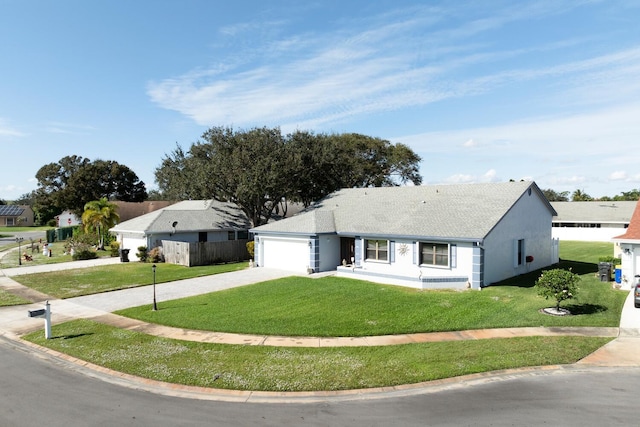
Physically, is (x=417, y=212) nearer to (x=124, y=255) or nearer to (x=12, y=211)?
(x=124, y=255)

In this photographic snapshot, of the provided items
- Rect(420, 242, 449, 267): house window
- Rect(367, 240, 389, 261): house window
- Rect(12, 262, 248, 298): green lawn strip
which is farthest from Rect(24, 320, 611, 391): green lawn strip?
Rect(367, 240, 389, 261): house window

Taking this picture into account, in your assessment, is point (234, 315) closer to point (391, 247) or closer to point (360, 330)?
point (360, 330)

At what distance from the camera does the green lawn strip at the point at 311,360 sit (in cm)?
1095

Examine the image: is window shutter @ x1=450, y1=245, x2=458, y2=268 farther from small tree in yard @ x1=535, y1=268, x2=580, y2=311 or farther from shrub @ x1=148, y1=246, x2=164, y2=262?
shrub @ x1=148, y1=246, x2=164, y2=262

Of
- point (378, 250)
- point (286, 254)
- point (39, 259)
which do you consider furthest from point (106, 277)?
point (378, 250)

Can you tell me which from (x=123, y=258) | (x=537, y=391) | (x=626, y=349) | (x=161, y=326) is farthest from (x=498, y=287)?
(x=123, y=258)

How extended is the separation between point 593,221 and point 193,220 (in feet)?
159

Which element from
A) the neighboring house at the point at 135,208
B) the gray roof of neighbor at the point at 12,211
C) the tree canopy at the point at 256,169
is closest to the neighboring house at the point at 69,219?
the neighboring house at the point at 135,208

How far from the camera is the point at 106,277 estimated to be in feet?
91.0

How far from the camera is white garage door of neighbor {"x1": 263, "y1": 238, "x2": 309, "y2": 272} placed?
Answer: 28.4 meters

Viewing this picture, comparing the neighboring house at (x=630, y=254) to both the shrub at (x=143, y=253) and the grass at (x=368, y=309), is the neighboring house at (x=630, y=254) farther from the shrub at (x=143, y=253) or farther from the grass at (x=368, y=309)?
the shrub at (x=143, y=253)

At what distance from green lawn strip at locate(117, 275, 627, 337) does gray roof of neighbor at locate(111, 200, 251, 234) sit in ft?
54.6

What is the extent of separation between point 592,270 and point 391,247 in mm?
14307

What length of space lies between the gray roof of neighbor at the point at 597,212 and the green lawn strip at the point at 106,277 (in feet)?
146
